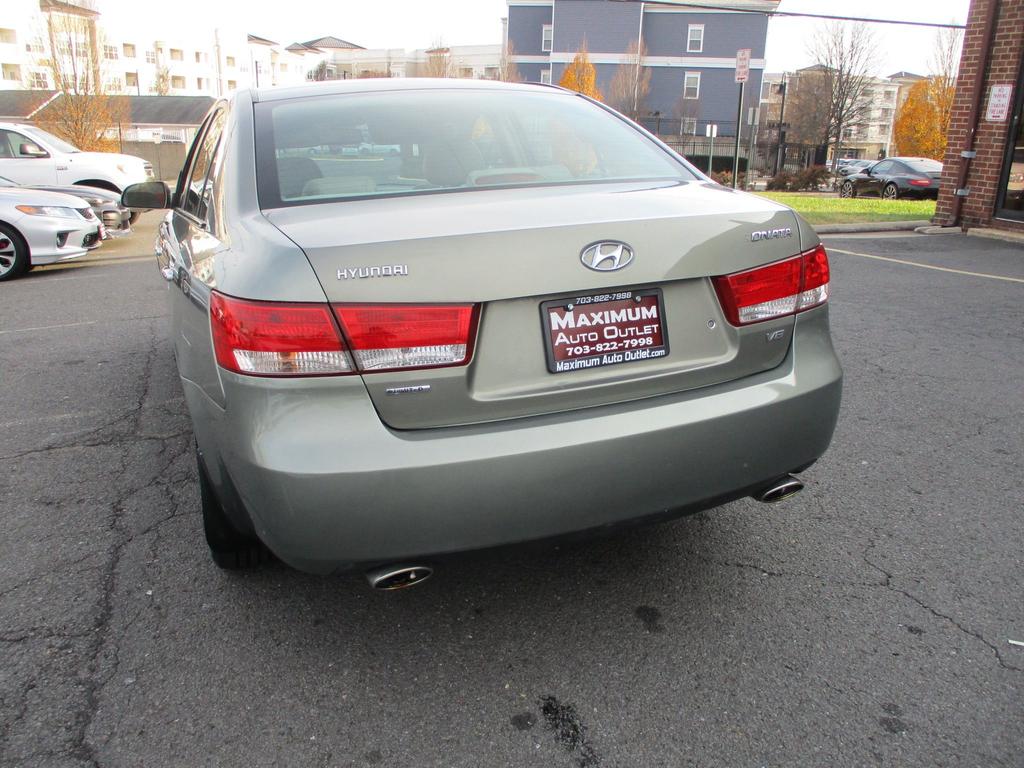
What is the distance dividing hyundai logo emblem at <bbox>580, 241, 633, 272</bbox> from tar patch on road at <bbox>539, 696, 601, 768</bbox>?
3.76 feet

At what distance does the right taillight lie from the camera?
7.47ft

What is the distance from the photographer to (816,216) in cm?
1473

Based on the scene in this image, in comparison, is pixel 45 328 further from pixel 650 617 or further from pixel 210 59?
pixel 210 59

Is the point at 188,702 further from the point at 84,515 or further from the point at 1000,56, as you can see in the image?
the point at 1000,56

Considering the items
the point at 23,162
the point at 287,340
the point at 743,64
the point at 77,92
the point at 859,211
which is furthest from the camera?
the point at 77,92

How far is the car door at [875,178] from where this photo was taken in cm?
2525

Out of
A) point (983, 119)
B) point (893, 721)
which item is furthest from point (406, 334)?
point (983, 119)

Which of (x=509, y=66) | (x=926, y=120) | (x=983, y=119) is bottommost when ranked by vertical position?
(x=983, y=119)

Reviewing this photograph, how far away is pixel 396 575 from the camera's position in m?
2.06

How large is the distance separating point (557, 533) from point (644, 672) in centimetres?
54

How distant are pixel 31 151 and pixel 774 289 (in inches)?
603

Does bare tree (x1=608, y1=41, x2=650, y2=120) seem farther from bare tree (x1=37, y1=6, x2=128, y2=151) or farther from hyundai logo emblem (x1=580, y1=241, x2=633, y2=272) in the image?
hyundai logo emblem (x1=580, y1=241, x2=633, y2=272)

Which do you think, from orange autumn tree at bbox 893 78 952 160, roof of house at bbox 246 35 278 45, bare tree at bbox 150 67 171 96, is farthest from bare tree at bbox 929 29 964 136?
roof of house at bbox 246 35 278 45

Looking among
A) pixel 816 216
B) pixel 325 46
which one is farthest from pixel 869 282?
pixel 325 46
